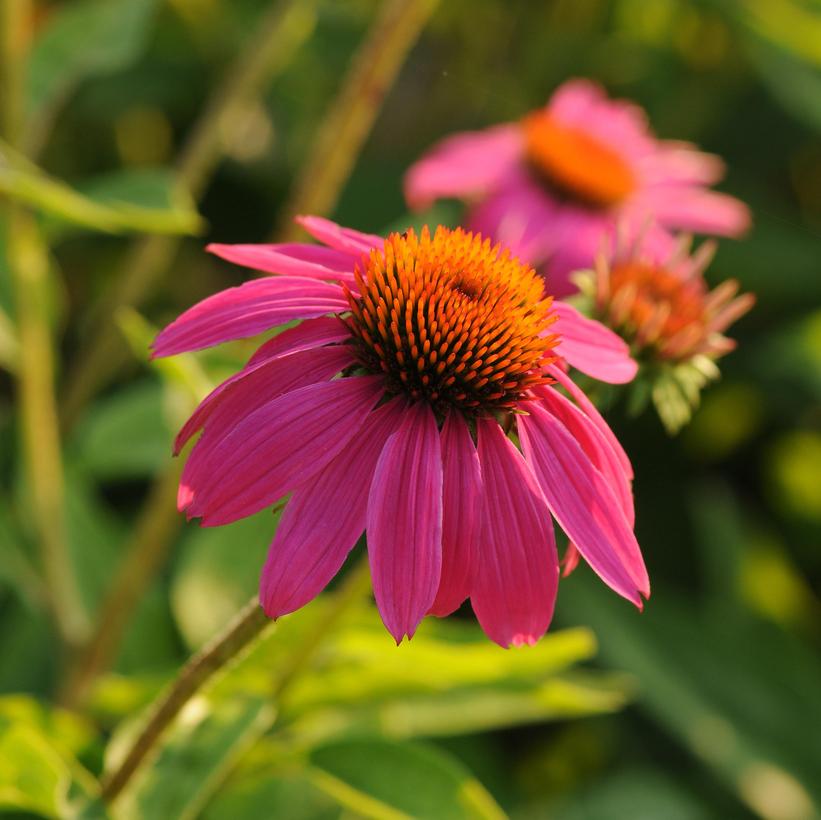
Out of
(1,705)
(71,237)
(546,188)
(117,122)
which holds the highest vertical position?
(546,188)

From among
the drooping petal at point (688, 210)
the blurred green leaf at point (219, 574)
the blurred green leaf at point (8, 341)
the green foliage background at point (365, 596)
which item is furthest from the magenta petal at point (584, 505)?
the drooping petal at point (688, 210)

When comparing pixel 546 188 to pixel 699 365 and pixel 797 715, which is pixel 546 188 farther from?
pixel 797 715

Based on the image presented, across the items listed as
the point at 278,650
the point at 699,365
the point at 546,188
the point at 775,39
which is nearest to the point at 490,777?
the point at 278,650

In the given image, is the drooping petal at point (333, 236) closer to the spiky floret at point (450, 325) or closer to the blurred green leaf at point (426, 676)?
the spiky floret at point (450, 325)

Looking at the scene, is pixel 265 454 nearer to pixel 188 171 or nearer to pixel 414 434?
pixel 414 434

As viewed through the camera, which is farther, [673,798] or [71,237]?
[71,237]

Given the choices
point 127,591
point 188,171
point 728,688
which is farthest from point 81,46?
point 728,688

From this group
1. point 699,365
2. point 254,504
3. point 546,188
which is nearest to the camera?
point 254,504
